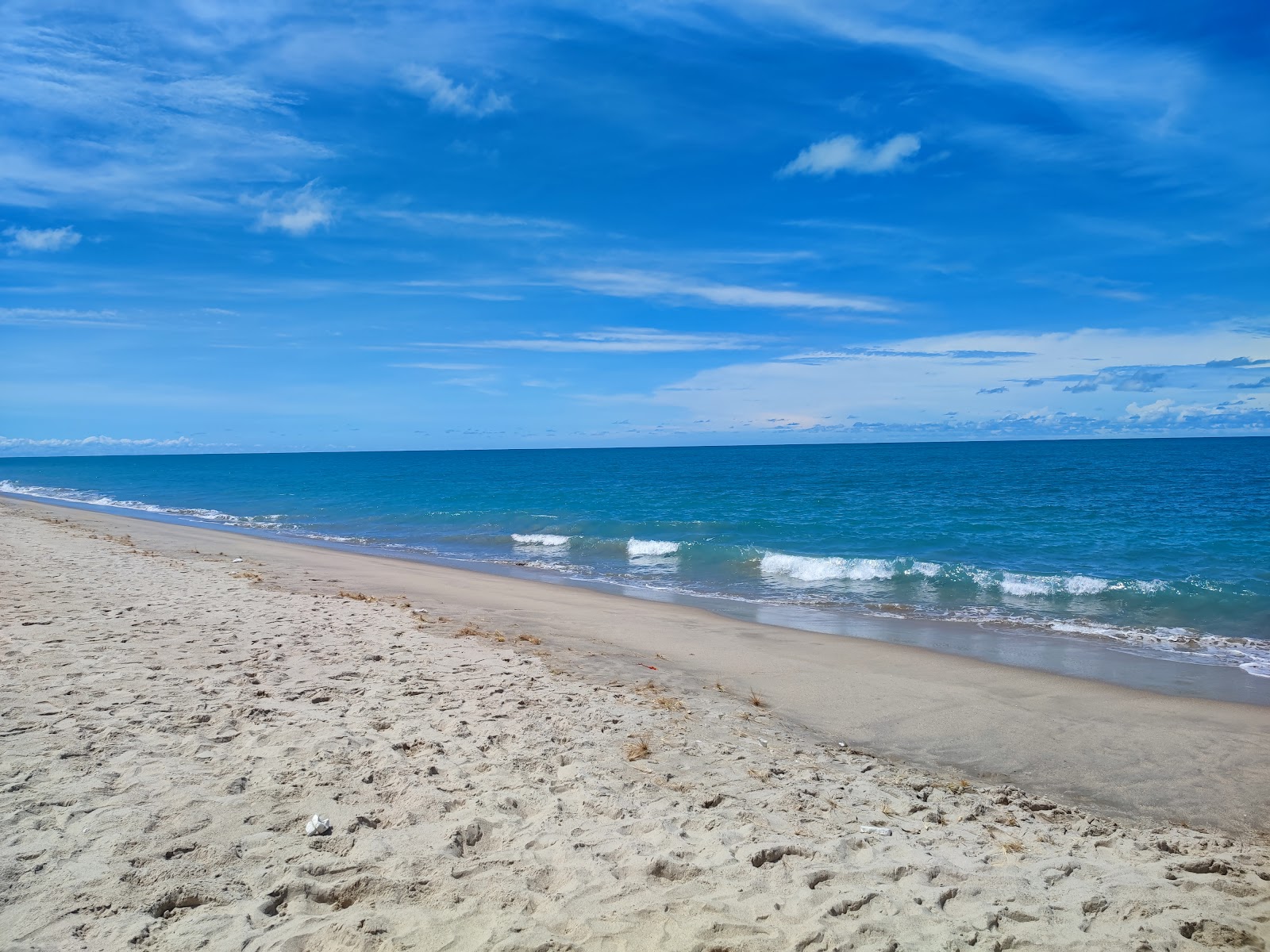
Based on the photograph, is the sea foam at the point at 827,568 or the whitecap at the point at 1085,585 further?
the sea foam at the point at 827,568

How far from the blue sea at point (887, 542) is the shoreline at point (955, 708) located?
1999 mm

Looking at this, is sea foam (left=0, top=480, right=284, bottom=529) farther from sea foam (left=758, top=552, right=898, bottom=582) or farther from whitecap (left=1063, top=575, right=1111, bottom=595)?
whitecap (left=1063, top=575, right=1111, bottom=595)

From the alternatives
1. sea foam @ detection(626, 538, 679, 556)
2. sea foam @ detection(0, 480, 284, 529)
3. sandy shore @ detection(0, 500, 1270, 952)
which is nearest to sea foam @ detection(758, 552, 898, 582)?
sea foam @ detection(626, 538, 679, 556)

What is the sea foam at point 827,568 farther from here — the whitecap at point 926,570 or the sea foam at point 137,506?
the sea foam at point 137,506

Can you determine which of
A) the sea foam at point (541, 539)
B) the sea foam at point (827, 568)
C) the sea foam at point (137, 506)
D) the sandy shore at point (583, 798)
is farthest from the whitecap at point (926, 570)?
the sea foam at point (137, 506)

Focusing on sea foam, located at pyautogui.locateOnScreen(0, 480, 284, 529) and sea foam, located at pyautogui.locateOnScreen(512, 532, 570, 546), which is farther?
sea foam, located at pyautogui.locateOnScreen(0, 480, 284, 529)

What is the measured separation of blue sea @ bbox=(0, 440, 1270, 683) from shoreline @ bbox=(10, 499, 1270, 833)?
2.00 metres

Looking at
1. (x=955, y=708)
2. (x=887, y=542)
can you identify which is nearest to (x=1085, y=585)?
(x=887, y=542)

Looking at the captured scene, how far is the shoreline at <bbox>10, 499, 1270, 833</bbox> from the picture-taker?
636 centimetres

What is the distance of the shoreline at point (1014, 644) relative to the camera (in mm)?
Result: 9828

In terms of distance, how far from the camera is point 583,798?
16.8ft

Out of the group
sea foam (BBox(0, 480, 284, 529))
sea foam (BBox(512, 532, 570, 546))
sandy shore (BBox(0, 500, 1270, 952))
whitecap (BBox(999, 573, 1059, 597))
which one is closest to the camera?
sandy shore (BBox(0, 500, 1270, 952))

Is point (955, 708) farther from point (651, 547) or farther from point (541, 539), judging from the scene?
point (541, 539)

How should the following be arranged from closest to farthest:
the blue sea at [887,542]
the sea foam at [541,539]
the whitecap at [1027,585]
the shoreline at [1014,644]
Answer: the shoreline at [1014,644]
the blue sea at [887,542]
the whitecap at [1027,585]
the sea foam at [541,539]
